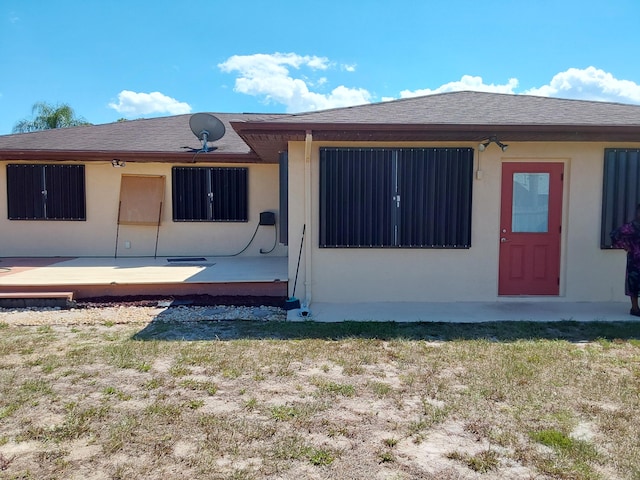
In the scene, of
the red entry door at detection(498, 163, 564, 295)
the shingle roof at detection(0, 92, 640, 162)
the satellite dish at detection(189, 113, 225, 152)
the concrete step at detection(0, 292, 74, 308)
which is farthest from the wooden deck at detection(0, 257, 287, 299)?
the red entry door at detection(498, 163, 564, 295)

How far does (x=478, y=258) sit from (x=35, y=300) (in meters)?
6.57

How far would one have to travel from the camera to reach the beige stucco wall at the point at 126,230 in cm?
1014

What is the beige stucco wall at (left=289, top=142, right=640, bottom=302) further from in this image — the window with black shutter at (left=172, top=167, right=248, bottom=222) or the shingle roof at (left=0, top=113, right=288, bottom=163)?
the window with black shutter at (left=172, top=167, right=248, bottom=222)

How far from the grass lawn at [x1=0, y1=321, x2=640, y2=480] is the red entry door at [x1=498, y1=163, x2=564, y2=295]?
1.66m

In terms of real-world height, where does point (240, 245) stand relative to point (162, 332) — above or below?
above

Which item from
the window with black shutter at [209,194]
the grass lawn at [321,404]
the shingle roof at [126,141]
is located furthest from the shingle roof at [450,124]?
the window with black shutter at [209,194]

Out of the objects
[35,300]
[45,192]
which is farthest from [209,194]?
[35,300]

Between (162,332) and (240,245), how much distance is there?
5051mm

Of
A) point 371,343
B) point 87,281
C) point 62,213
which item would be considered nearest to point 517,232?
point 371,343

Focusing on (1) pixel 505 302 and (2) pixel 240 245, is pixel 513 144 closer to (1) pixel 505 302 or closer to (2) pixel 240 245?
(1) pixel 505 302

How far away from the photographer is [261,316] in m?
6.29

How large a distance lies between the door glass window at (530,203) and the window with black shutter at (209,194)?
5.72 meters

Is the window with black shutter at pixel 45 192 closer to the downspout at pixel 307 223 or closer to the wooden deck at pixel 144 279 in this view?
the wooden deck at pixel 144 279

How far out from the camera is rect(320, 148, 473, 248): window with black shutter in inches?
267
